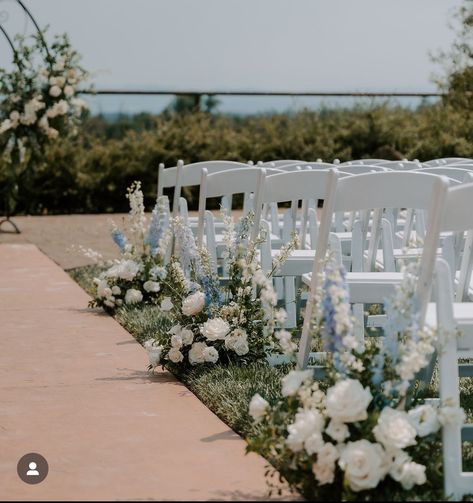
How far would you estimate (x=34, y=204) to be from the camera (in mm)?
14773

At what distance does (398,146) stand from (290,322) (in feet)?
34.7

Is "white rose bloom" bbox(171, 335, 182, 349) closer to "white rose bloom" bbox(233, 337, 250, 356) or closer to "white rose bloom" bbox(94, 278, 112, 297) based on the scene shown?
"white rose bloom" bbox(233, 337, 250, 356)

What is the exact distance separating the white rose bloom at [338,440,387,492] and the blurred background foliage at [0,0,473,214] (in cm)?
1080

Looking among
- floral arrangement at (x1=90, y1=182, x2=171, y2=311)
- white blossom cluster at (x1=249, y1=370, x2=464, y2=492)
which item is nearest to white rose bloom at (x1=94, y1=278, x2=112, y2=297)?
floral arrangement at (x1=90, y1=182, x2=171, y2=311)

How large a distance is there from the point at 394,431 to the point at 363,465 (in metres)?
0.13

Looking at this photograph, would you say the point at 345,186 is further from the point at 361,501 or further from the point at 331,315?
the point at 361,501

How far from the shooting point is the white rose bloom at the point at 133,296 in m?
7.27

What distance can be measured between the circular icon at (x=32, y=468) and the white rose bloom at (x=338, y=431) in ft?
3.31

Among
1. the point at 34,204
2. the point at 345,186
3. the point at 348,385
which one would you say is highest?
the point at 345,186

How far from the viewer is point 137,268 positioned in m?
7.44

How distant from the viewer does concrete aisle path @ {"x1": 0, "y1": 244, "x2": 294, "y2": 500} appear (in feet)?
12.3

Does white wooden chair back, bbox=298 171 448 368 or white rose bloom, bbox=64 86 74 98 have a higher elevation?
white rose bloom, bbox=64 86 74 98

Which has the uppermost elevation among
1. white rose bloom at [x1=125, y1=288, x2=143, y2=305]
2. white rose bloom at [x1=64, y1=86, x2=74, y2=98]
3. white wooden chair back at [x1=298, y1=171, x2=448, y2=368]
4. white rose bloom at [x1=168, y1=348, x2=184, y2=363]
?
white rose bloom at [x1=64, y1=86, x2=74, y2=98]

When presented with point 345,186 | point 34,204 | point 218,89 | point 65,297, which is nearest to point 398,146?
point 218,89
